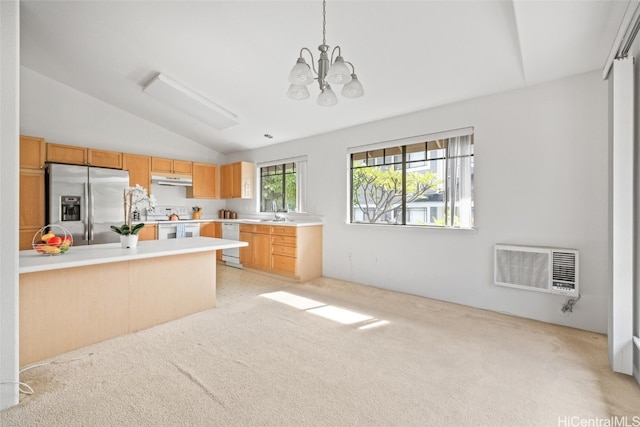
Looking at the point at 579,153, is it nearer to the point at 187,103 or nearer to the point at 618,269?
the point at 618,269

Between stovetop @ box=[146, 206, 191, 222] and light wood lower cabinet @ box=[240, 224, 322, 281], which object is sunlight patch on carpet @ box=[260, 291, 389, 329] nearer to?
light wood lower cabinet @ box=[240, 224, 322, 281]

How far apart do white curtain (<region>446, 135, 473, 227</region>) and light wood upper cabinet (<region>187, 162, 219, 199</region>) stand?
4.95 metres

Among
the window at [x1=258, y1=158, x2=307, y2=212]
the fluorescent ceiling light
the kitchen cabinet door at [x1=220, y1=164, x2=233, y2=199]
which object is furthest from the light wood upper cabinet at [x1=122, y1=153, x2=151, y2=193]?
the window at [x1=258, y1=158, x2=307, y2=212]

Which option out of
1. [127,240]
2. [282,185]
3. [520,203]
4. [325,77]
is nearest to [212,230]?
[282,185]

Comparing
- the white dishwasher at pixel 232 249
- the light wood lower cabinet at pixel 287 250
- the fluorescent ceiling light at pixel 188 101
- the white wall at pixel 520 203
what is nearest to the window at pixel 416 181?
the white wall at pixel 520 203

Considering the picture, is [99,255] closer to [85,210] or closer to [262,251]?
[85,210]

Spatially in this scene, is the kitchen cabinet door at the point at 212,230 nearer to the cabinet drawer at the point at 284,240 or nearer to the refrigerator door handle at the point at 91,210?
the cabinet drawer at the point at 284,240

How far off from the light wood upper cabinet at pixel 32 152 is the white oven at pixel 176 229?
6.16ft

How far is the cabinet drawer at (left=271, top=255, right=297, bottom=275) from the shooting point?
466 cm

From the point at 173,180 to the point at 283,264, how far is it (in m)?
3.00

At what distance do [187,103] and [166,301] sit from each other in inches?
122

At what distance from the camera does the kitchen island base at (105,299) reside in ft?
7.11

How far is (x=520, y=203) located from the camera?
10.1 feet

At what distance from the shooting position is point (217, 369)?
2.06 m
